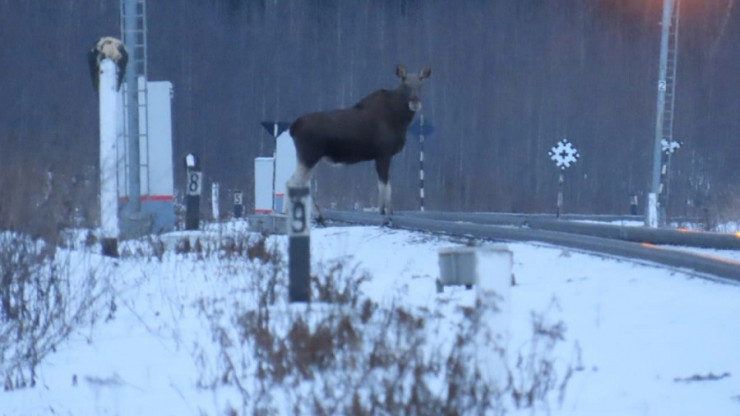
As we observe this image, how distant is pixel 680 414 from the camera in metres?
6.10

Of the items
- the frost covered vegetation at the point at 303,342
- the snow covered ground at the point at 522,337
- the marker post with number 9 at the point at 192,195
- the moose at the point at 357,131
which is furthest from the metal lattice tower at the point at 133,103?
the frost covered vegetation at the point at 303,342

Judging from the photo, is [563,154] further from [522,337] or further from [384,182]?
[522,337]

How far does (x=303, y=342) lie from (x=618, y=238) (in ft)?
28.5

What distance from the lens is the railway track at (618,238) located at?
1049 cm

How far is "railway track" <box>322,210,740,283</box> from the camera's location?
34.4 feet

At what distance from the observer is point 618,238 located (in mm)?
14578

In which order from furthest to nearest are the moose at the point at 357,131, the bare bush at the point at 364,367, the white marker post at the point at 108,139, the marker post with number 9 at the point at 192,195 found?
the marker post with number 9 at the point at 192,195, the moose at the point at 357,131, the white marker post at the point at 108,139, the bare bush at the point at 364,367

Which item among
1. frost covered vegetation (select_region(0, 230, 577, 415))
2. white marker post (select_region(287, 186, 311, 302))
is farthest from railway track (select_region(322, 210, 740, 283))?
white marker post (select_region(287, 186, 311, 302))

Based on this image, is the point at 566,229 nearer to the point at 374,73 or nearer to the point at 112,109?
the point at 112,109

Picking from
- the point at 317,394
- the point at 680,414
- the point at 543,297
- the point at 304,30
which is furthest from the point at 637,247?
the point at 304,30

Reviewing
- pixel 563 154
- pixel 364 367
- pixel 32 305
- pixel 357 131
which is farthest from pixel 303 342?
pixel 563 154

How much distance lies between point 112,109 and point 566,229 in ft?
22.2

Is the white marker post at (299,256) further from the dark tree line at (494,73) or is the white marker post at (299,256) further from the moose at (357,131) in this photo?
the dark tree line at (494,73)

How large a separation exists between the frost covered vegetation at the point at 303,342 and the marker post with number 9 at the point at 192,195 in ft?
19.5
